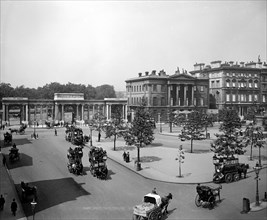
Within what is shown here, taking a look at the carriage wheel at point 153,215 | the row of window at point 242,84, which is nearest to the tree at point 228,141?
the carriage wheel at point 153,215

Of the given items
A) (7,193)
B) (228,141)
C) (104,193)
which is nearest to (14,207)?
(7,193)

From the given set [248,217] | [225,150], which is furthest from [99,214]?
[225,150]

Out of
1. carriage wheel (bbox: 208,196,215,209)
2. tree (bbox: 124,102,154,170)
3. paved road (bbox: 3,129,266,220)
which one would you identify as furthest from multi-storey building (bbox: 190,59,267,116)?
carriage wheel (bbox: 208,196,215,209)

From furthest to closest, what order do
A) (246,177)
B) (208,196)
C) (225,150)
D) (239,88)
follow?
(239,88), (225,150), (246,177), (208,196)

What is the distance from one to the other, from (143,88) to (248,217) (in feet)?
257

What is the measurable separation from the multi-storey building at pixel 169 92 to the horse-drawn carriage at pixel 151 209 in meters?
70.9

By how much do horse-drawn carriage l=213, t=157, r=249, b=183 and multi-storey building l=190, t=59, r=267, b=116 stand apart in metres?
76.0

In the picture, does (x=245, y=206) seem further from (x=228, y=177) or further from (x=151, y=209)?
(x=228, y=177)

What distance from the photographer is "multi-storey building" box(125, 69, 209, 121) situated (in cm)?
9438

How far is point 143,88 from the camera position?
9669cm

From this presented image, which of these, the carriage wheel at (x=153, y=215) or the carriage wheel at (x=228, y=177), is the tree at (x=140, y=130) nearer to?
the carriage wheel at (x=228, y=177)

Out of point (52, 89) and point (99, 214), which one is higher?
point (52, 89)

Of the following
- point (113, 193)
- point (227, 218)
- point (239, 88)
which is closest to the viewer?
point (227, 218)

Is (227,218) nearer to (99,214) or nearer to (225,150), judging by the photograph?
(99,214)
